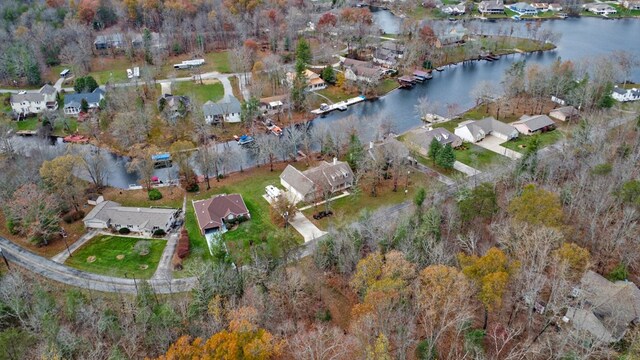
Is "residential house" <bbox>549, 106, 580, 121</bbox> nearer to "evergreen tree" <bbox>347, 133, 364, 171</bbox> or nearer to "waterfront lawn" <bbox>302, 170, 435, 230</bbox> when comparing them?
"waterfront lawn" <bbox>302, 170, 435, 230</bbox>

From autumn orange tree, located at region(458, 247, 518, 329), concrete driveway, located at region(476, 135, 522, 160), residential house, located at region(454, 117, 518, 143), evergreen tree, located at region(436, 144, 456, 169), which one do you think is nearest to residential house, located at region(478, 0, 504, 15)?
residential house, located at region(454, 117, 518, 143)

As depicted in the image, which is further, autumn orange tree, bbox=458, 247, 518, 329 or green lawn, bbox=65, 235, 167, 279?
green lawn, bbox=65, 235, 167, 279

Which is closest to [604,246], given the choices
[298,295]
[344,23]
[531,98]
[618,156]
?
[618,156]

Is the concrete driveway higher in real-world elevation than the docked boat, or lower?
higher

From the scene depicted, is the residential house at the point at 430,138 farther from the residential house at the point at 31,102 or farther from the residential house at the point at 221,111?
the residential house at the point at 31,102

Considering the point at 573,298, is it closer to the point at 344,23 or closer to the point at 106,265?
the point at 106,265

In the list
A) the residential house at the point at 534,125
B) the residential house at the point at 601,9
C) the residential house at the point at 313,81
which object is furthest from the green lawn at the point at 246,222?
the residential house at the point at 601,9
